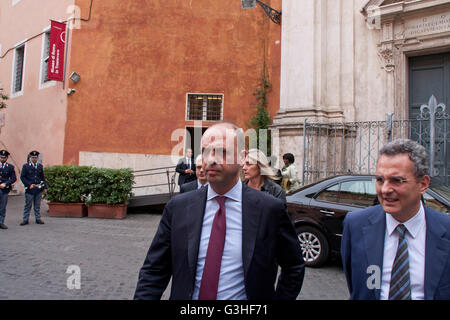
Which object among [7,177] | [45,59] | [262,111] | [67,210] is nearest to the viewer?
[7,177]

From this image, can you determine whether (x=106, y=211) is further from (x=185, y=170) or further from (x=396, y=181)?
(x=396, y=181)

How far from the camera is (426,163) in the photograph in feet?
6.23

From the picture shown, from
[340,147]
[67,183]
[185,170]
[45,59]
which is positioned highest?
[45,59]

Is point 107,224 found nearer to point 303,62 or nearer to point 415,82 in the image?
point 303,62

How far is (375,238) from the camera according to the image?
6.38 ft

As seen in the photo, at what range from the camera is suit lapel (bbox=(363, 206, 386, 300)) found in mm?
1915

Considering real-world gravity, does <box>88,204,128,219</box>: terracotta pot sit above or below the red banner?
below

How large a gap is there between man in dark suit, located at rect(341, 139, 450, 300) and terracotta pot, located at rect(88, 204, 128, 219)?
1003 centimetres

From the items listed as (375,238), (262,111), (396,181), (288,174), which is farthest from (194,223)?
(262,111)

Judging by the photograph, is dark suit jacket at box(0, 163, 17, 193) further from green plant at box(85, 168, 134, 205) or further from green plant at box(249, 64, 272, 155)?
green plant at box(249, 64, 272, 155)

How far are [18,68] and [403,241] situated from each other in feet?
73.5

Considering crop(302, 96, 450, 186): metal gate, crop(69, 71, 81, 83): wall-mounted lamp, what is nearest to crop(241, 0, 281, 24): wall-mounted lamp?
crop(302, 96, 450, 186): metal gate

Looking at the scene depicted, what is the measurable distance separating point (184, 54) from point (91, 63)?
3.94 meters

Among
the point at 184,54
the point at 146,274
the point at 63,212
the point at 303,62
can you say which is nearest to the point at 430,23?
the point at 303,62
